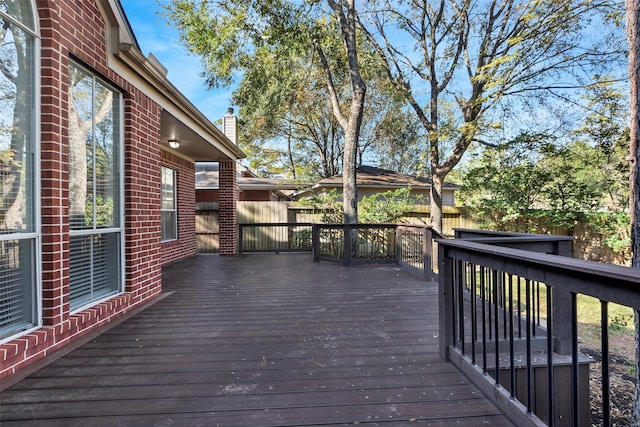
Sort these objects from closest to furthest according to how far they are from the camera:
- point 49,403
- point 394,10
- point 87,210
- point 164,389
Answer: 1. point 49,403
2. point 164,389
3. point 87,210
4. point 394,10

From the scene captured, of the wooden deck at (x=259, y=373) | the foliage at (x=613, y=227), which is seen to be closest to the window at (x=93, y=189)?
the wooden deck at (x=259, y=373)

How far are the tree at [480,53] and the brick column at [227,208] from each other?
5730 mm

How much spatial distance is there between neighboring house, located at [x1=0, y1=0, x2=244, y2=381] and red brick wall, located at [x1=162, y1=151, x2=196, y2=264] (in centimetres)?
305

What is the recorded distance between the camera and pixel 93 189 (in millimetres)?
3189

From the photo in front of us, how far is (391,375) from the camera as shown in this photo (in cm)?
216

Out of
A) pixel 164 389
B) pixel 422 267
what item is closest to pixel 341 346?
pixel 164 389

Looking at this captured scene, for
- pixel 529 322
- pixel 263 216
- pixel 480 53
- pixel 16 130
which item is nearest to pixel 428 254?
pixel 529 322

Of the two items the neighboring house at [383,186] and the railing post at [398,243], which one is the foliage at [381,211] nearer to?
the railing post at [398,243]

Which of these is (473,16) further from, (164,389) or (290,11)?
(164,389)

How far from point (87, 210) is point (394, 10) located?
34.4 ft

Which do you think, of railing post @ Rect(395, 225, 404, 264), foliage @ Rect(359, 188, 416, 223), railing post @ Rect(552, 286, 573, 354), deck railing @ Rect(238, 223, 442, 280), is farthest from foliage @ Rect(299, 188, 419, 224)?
railing post @ Rect(552, 286, 573, 354)

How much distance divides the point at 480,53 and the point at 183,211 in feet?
30.0

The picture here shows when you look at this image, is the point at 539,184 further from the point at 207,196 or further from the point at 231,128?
the point at 207,196

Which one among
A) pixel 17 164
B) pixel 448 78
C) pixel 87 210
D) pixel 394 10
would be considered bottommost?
pixel 87 210
